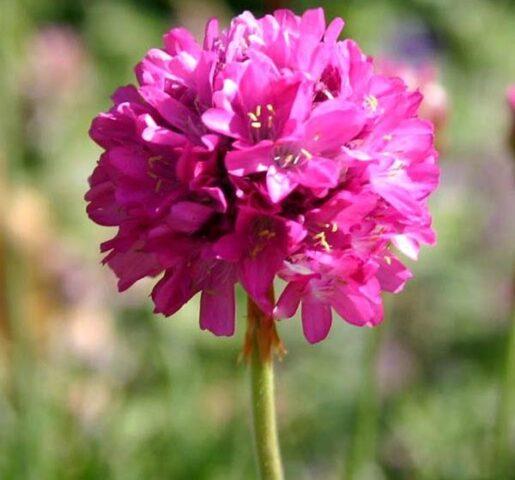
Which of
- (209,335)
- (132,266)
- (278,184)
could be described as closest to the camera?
(278,184)

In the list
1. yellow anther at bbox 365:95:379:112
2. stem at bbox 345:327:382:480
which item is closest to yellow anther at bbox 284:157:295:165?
yellow anther at bbox 365:95:379:112

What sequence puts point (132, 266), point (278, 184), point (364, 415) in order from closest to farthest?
point (278, 184), point (132, 266), point (364, 415)

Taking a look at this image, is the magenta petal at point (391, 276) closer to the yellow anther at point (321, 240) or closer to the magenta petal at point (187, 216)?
the yellow anther at point (321, 240)

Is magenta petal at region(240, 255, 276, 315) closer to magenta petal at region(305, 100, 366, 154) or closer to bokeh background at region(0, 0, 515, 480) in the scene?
magenta petal at region(305, 100, 366, 154)

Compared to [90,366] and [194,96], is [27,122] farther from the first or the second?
[194,96]

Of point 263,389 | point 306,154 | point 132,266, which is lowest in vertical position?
point 263,389

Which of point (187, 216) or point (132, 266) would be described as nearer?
point (187, 216)

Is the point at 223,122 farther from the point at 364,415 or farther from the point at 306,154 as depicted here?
the point at 364,415

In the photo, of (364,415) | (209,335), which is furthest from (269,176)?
(209,335)
